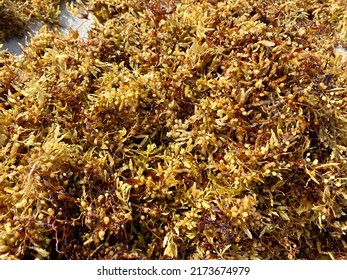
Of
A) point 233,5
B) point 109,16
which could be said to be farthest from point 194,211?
point 109,16

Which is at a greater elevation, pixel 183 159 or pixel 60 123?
pixel 60 123

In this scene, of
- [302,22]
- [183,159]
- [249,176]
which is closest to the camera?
[249,176]

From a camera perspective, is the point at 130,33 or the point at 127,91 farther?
the point at 130,33

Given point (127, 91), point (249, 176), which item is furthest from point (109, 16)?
point (249, 176)

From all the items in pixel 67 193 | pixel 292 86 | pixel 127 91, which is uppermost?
pixel 127 91

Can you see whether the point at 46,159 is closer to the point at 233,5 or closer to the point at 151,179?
the point at 151,179

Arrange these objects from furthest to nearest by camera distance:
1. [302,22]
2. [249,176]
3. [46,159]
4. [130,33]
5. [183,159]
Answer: [302,22], [130,33], [183,159], [249,176], [46,159]
